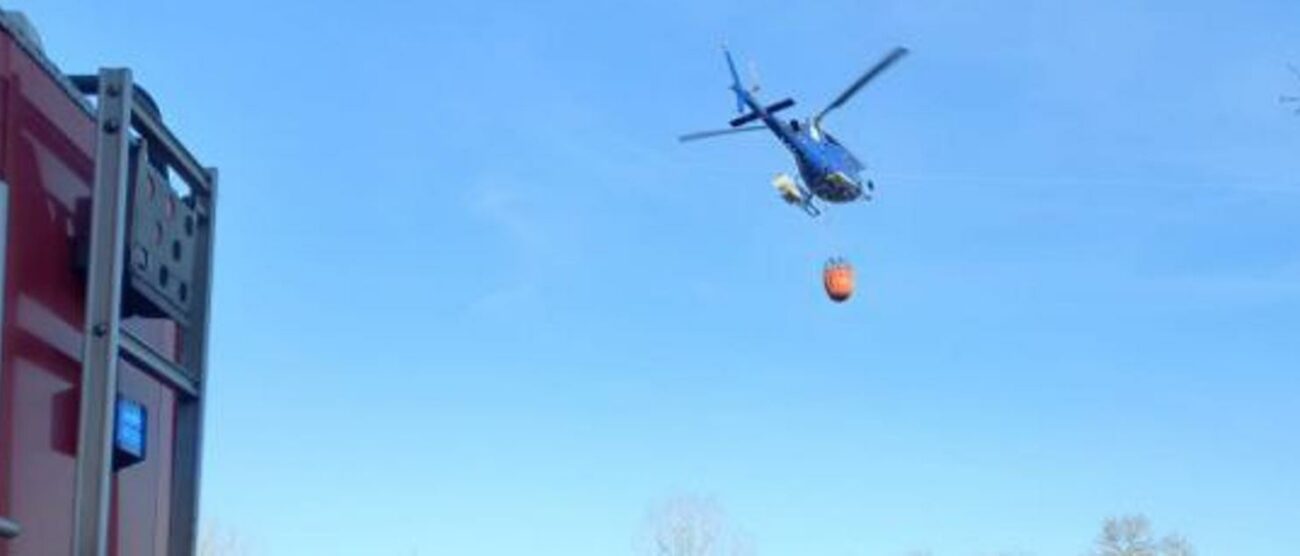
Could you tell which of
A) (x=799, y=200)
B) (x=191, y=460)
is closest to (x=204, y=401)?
(x=191, y=460)

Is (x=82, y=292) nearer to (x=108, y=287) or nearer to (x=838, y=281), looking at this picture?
(x=108, y=287)

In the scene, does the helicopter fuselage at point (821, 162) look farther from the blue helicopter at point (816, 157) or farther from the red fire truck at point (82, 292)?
the red fire truck at point (82, 292)

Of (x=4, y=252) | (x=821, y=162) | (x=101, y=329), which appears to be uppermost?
(x=821, y=162)

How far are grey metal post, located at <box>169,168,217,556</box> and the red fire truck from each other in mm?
20

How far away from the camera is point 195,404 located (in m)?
4.08

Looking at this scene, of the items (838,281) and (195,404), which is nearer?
(195,404)

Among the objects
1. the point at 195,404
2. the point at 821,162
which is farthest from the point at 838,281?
the point at 195,404

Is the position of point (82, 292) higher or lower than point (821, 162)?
lower

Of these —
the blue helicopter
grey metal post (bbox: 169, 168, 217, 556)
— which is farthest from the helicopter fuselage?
grey metal post (bbox: 169, 168, 217, 556)

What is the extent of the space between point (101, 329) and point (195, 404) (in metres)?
0.77

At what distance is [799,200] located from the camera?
1666 centimetres

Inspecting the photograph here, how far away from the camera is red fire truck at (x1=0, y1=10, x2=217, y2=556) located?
3.30 meters

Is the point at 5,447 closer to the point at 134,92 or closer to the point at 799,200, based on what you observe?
the point at 134,92

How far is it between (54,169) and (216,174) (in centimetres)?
65
